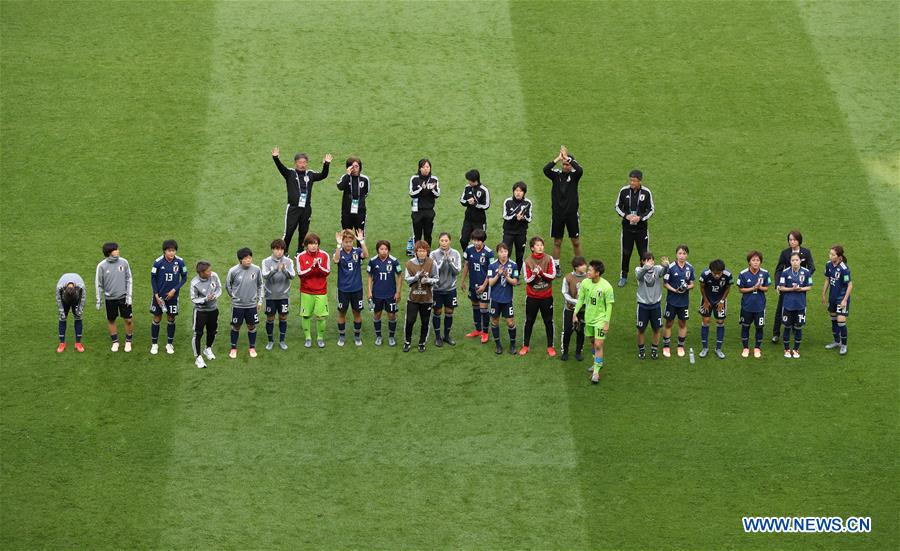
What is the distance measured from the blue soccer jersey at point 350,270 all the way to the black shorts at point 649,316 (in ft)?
13.5

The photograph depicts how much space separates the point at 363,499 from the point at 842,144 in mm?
13021

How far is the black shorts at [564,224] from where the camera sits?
22344 millimetres

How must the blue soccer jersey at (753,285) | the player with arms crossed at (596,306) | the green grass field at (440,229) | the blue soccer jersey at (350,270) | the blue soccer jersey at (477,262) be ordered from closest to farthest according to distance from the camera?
the green grass field at (440,229)
the player with arms crossed at (596,306)
the blue soccer jersey at (753,285)
the blue soccer jersey at (350,270)
the blue soccer jersey at (477,262)

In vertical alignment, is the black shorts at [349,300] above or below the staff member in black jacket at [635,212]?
below

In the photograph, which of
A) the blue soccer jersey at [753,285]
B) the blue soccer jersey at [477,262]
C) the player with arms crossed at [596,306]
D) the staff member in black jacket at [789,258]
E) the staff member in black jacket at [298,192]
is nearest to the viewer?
the player with arms crossed at [596,306]

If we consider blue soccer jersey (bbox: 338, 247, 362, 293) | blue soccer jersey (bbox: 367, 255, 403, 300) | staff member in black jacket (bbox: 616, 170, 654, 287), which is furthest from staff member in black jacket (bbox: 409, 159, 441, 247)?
staff member in black jacket (bbox: 616, 170, 654, 287)

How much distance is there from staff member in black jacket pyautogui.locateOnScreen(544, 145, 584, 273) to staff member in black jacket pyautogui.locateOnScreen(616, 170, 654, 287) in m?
0.73

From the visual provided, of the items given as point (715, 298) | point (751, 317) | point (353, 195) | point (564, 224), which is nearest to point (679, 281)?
point (715, 298)

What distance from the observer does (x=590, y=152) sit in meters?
25.9

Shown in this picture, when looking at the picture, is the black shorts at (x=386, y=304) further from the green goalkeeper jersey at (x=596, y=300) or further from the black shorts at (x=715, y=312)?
the black shorts at (x=715, y=312)

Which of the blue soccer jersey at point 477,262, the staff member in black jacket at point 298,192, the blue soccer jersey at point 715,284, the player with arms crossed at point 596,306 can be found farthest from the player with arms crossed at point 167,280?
the blue soccer jersey at point 715,284

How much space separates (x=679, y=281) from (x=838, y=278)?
2.42m

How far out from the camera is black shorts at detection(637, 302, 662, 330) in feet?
67.2

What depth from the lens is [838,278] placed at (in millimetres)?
20719
